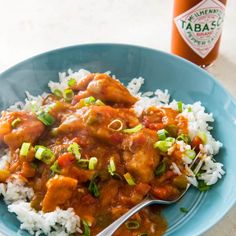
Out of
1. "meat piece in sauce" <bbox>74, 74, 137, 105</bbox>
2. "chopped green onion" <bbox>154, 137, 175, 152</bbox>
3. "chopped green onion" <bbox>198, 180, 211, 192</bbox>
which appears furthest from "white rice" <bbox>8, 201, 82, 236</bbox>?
"meat piece in sauce" <bbox>74, 74, 137, 105</bbox>

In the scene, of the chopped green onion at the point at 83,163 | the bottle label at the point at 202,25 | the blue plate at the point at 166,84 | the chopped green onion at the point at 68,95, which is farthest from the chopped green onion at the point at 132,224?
the bottle label at the point at 202,25

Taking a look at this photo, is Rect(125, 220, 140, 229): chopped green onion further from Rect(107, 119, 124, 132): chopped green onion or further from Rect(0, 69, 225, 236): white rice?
Rect(107, 119, 124, 132): chopped green onion

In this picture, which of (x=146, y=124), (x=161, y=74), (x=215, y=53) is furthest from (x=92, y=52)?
(x=215, y=53)

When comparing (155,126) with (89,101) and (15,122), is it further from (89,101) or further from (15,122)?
(15,122)

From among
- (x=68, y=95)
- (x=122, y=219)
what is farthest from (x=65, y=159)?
(x=68, y=95)

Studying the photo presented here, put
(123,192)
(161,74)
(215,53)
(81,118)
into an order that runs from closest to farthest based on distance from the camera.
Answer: (123,192)
(81,118)
(161,74)
(215,53)

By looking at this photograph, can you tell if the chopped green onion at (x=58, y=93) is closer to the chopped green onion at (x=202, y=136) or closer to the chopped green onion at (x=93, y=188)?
the chopped green onion at (x=93, y=188)

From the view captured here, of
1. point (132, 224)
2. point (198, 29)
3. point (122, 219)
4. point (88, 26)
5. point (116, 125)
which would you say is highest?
point (198, 29)

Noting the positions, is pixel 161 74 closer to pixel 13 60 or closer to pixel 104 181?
pixel 104 181
